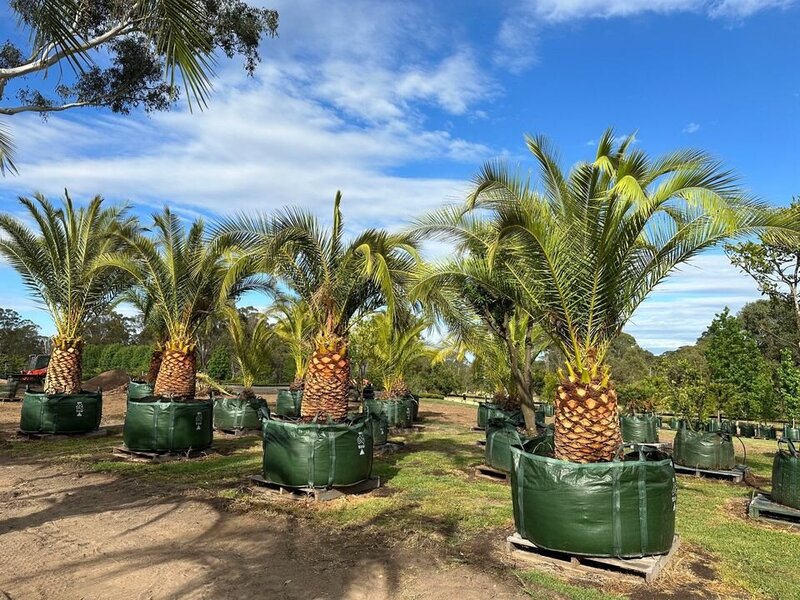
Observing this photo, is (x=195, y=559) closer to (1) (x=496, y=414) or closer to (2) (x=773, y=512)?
(2) (x=773, y=512)

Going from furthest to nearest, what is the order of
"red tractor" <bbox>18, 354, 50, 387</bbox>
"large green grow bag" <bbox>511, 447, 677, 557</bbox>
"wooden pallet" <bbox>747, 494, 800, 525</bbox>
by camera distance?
"red tractor" <bbox>18, 354, 50, 387</bbox>, "wooden pallet" <bbox>747, 494, 800, 525</bbox>, "large green grow bag" <bbox>511, 447, 677, 557</bbox>

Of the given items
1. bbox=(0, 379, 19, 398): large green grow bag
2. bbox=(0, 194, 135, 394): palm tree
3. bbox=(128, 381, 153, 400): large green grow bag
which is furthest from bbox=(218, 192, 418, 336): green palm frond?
bbox=(0, 379, 19, 398): large green grow bag

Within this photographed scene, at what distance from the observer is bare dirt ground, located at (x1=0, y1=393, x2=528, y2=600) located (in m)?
4.55

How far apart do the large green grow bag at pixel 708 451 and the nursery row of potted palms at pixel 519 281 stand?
3.31 meters

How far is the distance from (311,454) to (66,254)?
9.59m

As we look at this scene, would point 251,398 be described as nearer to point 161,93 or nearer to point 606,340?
point 161,93

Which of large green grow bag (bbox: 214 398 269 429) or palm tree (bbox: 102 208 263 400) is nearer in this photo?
palm tree (bbox: 102 208 263 400)

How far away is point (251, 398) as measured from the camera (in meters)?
15.4

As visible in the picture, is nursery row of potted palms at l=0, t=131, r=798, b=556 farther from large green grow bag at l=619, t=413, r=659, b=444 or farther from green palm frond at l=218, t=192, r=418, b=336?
large green grow bag at l=619, t=413, r=659, b=444

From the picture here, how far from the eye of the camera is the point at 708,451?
1051cm

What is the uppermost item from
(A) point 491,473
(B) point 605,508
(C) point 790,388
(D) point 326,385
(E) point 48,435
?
(C) point 790,388

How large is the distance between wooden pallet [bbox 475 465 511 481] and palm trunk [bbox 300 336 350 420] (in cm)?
284

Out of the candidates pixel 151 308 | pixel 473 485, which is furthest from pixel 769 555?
pixel 151 308

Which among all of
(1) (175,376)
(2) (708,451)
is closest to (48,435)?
(1) (175,376)
